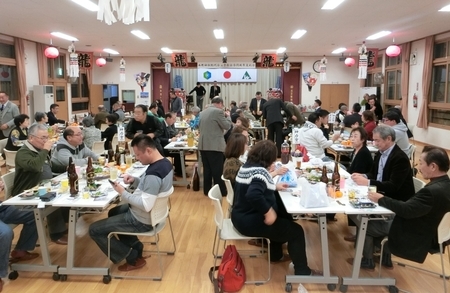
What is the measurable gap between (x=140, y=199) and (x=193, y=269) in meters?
0.94

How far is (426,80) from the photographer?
1113cm

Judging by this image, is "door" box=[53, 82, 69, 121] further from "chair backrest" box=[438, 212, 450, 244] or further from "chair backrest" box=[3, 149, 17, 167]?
"chair backrest" box=[438, 212, 450, 244]

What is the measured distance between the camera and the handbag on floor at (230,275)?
3150mm

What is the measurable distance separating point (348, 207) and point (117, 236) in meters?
2.12

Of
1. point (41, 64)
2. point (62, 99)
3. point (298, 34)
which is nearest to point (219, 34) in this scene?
point (298, 34)

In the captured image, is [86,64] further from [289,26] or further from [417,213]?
[417,213]

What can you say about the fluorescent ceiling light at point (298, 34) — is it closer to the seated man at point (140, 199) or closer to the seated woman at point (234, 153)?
the seated woman at point (234, 153)

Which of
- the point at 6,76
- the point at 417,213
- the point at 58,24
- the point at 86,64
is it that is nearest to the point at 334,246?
the point at 417,213

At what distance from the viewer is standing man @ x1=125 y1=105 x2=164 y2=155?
19.8 feet

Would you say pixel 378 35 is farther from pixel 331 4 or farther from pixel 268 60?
pixel 331 4

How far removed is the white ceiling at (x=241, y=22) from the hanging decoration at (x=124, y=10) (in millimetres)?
3432

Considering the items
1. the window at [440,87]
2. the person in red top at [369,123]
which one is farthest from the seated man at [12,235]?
the window at [440,87]

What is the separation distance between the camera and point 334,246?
162 inches

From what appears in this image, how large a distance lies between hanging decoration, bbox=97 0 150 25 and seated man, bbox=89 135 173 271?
42.8 inches
